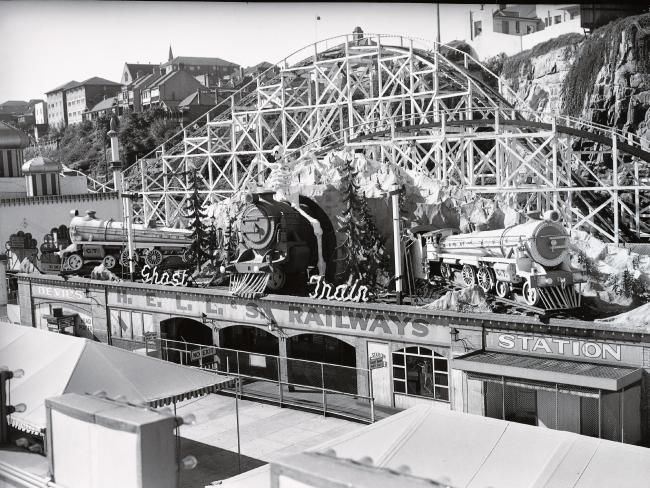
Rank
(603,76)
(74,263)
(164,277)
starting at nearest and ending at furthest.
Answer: (164,277) < (74,263) < (603,76)

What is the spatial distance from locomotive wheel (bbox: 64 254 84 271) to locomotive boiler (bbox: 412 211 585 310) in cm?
1438

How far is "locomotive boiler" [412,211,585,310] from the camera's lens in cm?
1573

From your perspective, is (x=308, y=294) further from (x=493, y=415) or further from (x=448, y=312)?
(x=493, y=415)

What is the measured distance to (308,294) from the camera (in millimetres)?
21156

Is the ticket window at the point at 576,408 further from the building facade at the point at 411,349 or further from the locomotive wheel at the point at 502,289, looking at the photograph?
the locomotive wheel at the point at 502,289

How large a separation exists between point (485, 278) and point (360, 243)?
4.05 m

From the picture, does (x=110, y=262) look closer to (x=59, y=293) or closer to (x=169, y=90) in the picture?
(x=59, y=293)

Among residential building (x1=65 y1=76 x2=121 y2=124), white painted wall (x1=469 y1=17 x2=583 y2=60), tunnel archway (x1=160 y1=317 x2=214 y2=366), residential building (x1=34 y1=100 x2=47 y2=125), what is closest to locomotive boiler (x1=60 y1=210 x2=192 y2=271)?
tunnel archway (x1=160 y1=317 x2=214 y2=366)

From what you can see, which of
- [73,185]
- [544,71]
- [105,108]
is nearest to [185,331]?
[73,185]

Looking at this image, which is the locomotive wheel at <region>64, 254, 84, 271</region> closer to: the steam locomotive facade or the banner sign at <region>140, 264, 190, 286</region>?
the banner sign at <region>140, 264, 190, 286</region>

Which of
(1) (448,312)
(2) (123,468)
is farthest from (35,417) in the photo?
(1) (448,312)

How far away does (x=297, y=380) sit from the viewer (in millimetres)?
19031

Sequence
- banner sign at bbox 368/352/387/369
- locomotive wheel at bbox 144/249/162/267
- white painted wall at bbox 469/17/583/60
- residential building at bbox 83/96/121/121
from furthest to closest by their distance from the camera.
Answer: residential building at bbox 83/96/121/121 < white painted wall at bbox 469/17/583/60 < locomotive wheel at bbox 144/249/162/267 < banner sign at bbox 368/352/387/369

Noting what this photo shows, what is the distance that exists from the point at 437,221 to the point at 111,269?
36.7ft
